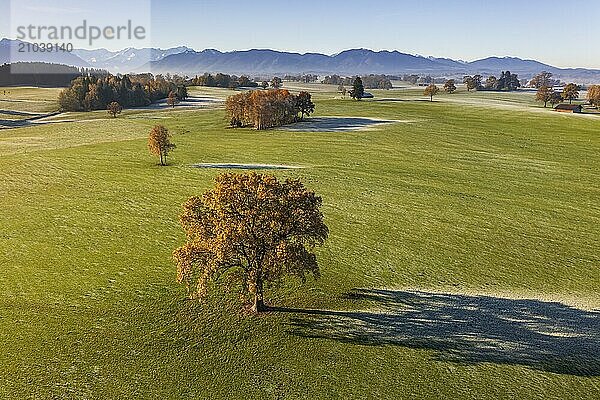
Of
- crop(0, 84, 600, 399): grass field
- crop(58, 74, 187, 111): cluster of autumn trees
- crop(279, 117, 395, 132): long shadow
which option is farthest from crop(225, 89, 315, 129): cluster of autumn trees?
crop(58, 74, 187, 111): cluster of autumn trees

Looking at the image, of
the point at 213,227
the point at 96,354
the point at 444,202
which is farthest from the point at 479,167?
the point at 96,354

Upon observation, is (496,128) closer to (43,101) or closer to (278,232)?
(278,232)

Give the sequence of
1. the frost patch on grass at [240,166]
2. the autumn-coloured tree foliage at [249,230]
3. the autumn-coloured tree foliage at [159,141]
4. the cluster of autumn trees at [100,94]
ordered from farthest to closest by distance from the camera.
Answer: the cluster of autumn trees at [100,94] → the autumn-coloured tree foliage at [159,141] → the frost patch on grass at [240,166] → the autumn-coloured tree foliage at [249,230]

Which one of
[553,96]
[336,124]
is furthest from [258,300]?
[553,96]

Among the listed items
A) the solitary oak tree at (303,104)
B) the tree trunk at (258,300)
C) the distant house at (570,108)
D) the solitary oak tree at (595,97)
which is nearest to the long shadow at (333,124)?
the solitary oak tree at (303,104)

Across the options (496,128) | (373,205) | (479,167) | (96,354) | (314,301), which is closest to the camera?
(96,354)

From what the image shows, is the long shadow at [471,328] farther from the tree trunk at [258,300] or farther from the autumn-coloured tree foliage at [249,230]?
the autumn-coloured tree foliage at [249,230]

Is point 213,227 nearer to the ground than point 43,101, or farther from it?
nearer to the ground

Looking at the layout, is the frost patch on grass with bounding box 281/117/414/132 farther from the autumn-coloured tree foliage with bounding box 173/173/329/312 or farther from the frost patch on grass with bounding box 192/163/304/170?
the autumn-coloured tree foliage with bounding box 173/173/329/312
